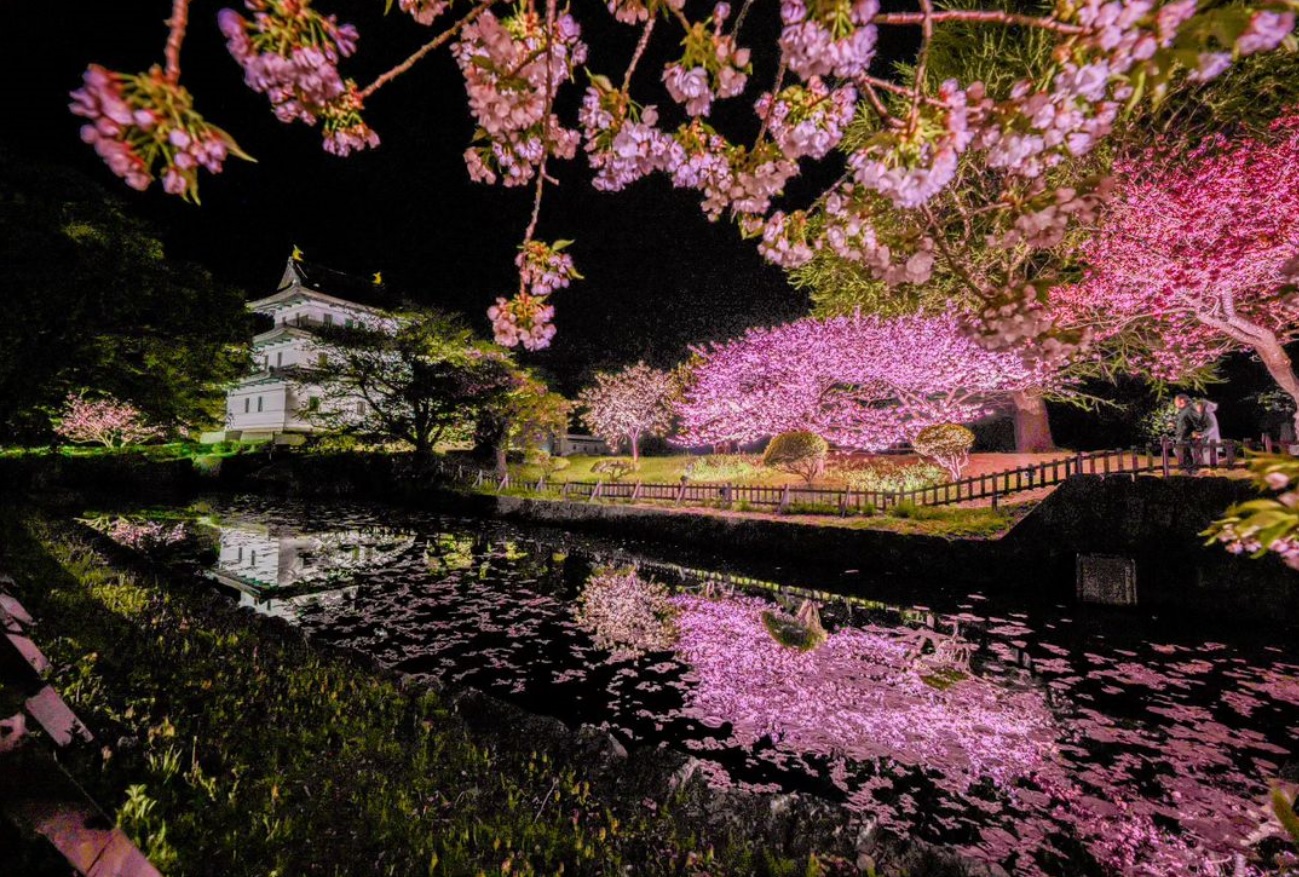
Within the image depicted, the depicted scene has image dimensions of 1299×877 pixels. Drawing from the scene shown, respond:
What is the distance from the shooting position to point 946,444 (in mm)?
17953

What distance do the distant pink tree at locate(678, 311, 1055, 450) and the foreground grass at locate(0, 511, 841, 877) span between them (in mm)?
20382

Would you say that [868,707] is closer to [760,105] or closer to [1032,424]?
[760,105]

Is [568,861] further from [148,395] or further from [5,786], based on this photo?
[148,395]

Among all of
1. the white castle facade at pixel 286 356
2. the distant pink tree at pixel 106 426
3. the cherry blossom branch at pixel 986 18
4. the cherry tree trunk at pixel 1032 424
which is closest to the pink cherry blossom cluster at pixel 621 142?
the cherry blossom branch at pixel 986 18

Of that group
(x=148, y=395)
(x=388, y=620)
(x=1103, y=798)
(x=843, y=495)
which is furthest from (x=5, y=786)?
(x=148, y=395)

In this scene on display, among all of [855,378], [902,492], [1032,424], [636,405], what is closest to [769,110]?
[902,492]

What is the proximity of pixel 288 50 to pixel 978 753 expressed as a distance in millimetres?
7713

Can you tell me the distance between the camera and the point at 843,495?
14633 mm

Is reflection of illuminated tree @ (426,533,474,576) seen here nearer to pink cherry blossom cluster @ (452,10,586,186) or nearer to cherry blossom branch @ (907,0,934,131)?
pink cherry blossom cluster @ (452,10,586,186)

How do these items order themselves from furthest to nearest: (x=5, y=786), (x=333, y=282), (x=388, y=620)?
(x=333, y=282)
(x=388, y=620)
(x=5, y=786)

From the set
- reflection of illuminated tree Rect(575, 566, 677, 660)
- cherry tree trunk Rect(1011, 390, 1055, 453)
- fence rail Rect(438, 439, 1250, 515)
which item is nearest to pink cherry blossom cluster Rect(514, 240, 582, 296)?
reflection of illuminated tree Rect(575, 566, 677, 660)

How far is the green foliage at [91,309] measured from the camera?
48.9 ft

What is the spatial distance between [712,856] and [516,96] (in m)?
4.83

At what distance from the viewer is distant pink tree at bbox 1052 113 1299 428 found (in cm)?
1162
